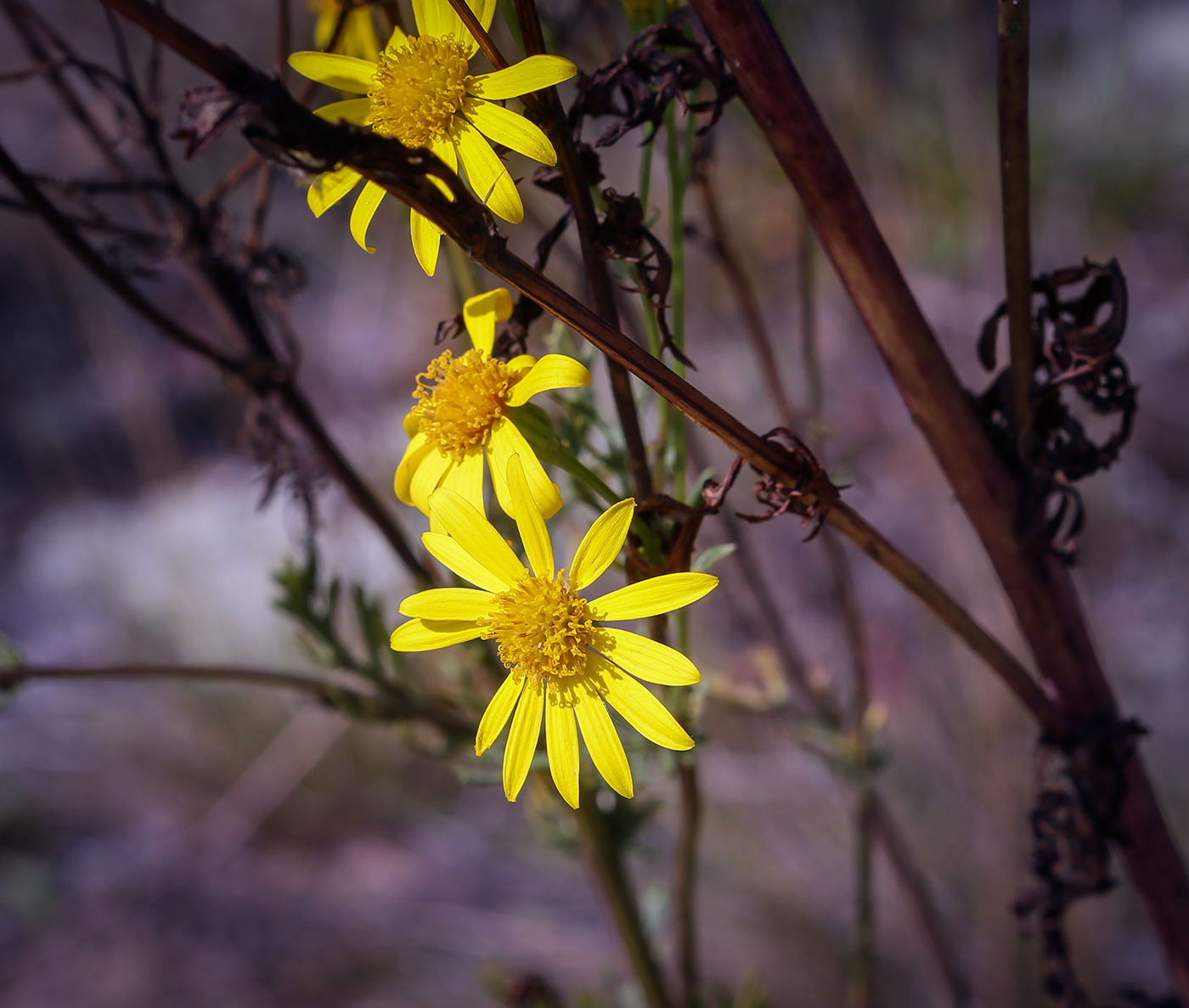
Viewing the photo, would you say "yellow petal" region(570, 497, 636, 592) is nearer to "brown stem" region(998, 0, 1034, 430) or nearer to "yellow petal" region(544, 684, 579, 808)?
"yellow petal" region(544, 684, 579, 808)

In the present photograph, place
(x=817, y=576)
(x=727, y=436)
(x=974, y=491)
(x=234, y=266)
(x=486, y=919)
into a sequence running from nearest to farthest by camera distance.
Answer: (x=727, y=436), (x=974, y=491), (x=234, y=266), (x=486, y=919), (x=817, y=576)

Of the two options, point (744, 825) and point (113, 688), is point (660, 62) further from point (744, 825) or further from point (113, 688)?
point (113, 688)

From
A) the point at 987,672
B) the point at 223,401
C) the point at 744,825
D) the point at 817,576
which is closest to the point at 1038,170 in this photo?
the point at 817,576

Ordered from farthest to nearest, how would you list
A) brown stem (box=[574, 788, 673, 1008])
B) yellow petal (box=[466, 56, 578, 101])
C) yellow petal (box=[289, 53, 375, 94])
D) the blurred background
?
the blurred background
brown stem (box=[574, 788, 673, 1008])
yellow petal (box=[289, 53, 375, 94])
yellow petal (box=[466, 56, 578, 101])

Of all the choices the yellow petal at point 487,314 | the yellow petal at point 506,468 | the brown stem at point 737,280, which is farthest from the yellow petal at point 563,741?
the brown stem at point 737,280

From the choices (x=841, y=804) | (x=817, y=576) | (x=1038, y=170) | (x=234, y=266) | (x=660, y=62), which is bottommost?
(x=841, y=804)

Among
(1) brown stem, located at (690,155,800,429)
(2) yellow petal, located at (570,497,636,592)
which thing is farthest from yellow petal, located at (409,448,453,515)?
(1) brown stem, located at (690,155,800,429)

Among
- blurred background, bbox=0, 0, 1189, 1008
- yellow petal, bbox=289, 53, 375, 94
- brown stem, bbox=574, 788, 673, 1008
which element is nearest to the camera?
yellow petal, bbox=289, 53, 375, 94
